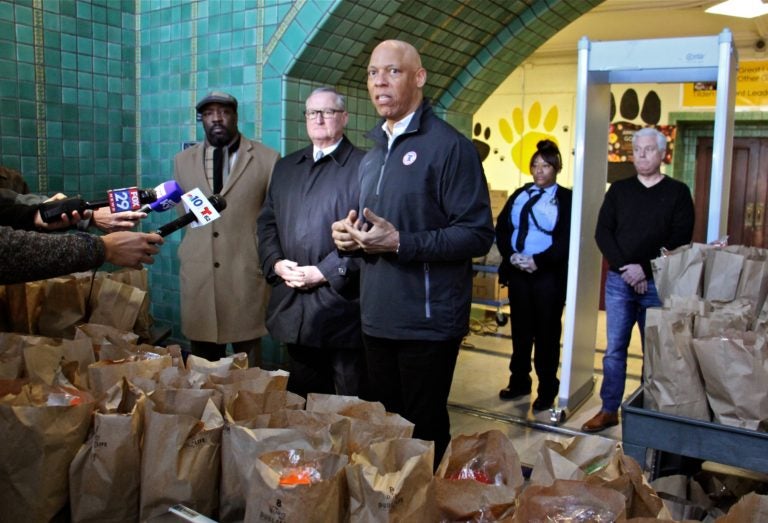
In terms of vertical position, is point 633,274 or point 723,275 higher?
point 723,275

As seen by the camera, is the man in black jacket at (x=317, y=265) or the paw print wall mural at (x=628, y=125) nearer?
the man in black jacket at (x=317, y=265)

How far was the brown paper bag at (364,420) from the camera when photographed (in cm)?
133

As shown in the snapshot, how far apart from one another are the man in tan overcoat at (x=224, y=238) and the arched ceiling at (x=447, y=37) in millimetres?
668

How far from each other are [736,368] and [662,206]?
1913 millimetres

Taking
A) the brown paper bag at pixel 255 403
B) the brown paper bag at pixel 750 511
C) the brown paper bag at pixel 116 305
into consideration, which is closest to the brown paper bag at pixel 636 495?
the brown paper bag at pixel 750 511

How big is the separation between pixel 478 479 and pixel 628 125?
287 inches

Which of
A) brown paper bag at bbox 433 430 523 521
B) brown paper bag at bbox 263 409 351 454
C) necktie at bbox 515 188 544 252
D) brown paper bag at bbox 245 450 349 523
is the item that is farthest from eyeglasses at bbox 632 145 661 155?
brown paper bag at bbox 245 450 349 523

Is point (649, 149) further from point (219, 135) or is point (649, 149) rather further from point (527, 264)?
point (219, 135)

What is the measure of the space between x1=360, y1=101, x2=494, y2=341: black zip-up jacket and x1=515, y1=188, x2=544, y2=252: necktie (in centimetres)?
177

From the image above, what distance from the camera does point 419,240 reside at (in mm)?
2229

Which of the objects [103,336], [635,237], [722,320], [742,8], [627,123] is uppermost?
[742,8]

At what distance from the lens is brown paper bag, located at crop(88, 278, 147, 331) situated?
2449 mm

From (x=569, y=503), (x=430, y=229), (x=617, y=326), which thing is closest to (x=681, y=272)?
(x=430, y=229)

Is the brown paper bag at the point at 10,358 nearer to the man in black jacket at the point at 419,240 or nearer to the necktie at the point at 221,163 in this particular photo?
the man in black jacket at the point at 419,240
